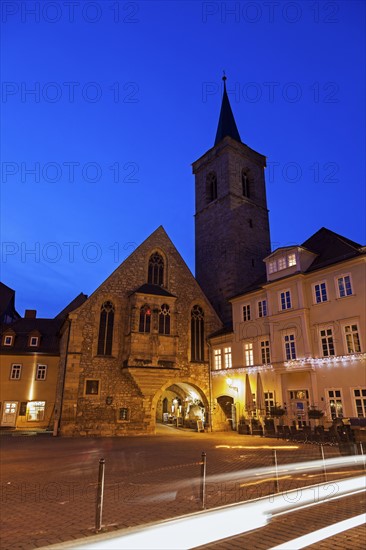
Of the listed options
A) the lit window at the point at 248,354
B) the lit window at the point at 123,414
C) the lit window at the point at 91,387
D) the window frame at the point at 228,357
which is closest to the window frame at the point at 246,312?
the lit window at the point at 248,354

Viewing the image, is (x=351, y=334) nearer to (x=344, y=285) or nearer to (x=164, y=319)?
(x=344, y=285)

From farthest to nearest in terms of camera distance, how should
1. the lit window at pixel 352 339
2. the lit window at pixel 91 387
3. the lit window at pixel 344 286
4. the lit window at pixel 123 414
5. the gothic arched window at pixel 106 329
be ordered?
the gothic arched window at pixel 106 329, the lit window at pixel 123 414, the lit window at pixel 91 387, the lit window at pixel 344 286, the lit window at pixel 352 339

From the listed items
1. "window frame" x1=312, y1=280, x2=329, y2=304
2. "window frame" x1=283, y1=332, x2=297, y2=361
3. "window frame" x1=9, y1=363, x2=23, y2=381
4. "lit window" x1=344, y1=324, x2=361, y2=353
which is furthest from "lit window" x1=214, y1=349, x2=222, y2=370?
"window frame" x1=9, y1=363, x2=23, y2=381

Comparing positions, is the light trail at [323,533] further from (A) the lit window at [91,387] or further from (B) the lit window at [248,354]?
(A) the lit window at [91,387]

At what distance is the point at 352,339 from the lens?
18484 mm

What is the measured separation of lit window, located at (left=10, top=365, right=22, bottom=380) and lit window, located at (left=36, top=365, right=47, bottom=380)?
1.30m

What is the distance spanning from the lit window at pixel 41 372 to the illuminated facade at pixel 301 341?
44.5 ft

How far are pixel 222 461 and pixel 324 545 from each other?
7362mm

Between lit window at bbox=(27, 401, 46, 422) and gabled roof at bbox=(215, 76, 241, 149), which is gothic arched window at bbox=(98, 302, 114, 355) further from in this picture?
gabled roof at bbox=(215, 76, 241, 149)

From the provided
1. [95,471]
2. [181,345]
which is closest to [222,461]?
[95,471]

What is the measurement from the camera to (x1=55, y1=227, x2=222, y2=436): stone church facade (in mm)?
23062

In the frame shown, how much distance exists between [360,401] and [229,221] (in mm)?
20768

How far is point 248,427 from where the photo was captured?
2231 centimetres

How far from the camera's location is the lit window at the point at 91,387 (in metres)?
23.2
